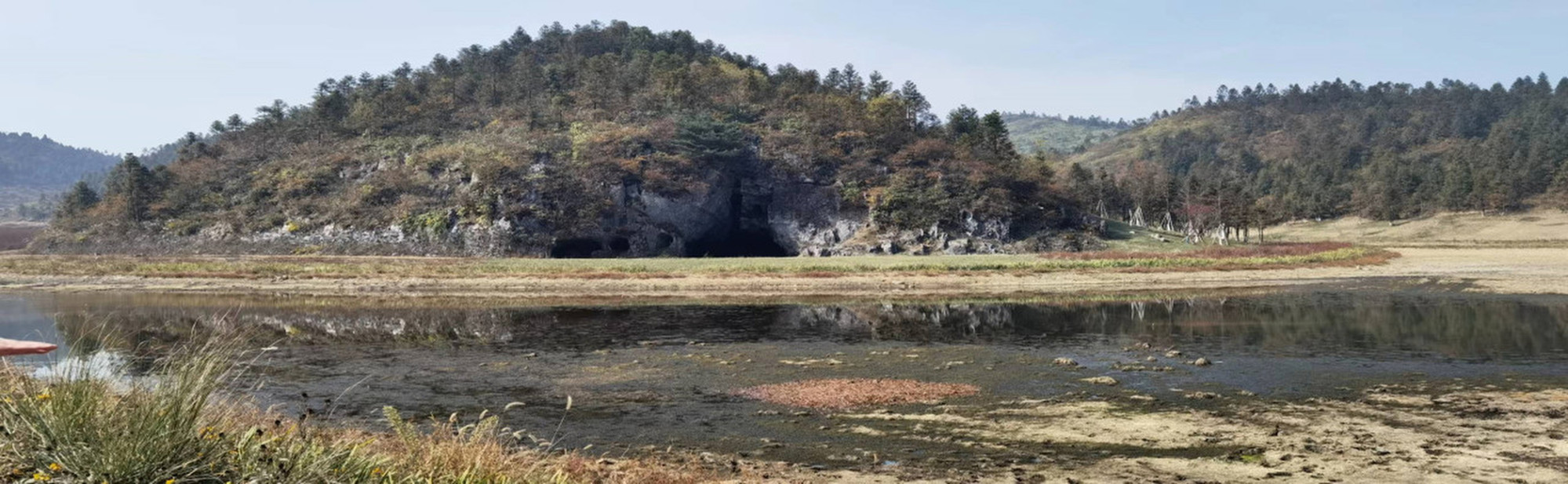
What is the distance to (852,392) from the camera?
1888 cm

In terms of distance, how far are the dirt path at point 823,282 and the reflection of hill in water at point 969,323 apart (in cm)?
778

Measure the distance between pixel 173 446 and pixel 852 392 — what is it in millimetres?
13178

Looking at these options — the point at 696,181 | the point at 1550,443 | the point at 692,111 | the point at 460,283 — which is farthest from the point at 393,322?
the point at 692,111

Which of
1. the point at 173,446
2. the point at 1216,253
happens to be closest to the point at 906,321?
the point at 173,446

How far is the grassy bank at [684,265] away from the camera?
196ft

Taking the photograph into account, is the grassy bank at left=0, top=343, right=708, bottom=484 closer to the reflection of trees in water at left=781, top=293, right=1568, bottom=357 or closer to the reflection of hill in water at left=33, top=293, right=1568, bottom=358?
the reflection of hill in water at left=33, top=293, right=1568, bottom=358

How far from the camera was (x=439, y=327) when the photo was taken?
34.6 metres

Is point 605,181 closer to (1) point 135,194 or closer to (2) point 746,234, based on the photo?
(2) point 746,234

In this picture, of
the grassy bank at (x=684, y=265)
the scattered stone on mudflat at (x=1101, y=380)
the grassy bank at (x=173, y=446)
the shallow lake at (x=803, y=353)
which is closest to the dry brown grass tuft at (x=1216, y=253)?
the grassy bank at (x=684, y=265)

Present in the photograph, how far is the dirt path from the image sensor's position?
50722mm

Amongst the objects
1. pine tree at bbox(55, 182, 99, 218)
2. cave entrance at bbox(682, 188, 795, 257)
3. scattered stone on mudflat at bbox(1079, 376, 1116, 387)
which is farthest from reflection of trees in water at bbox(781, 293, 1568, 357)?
pine tree at bbox(55, 182, 99, 218)

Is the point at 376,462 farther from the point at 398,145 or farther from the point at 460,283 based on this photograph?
the point at 398,145

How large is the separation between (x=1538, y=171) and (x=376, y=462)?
17665cm

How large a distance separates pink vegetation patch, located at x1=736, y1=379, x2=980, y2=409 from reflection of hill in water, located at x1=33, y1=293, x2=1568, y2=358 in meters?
9.43
